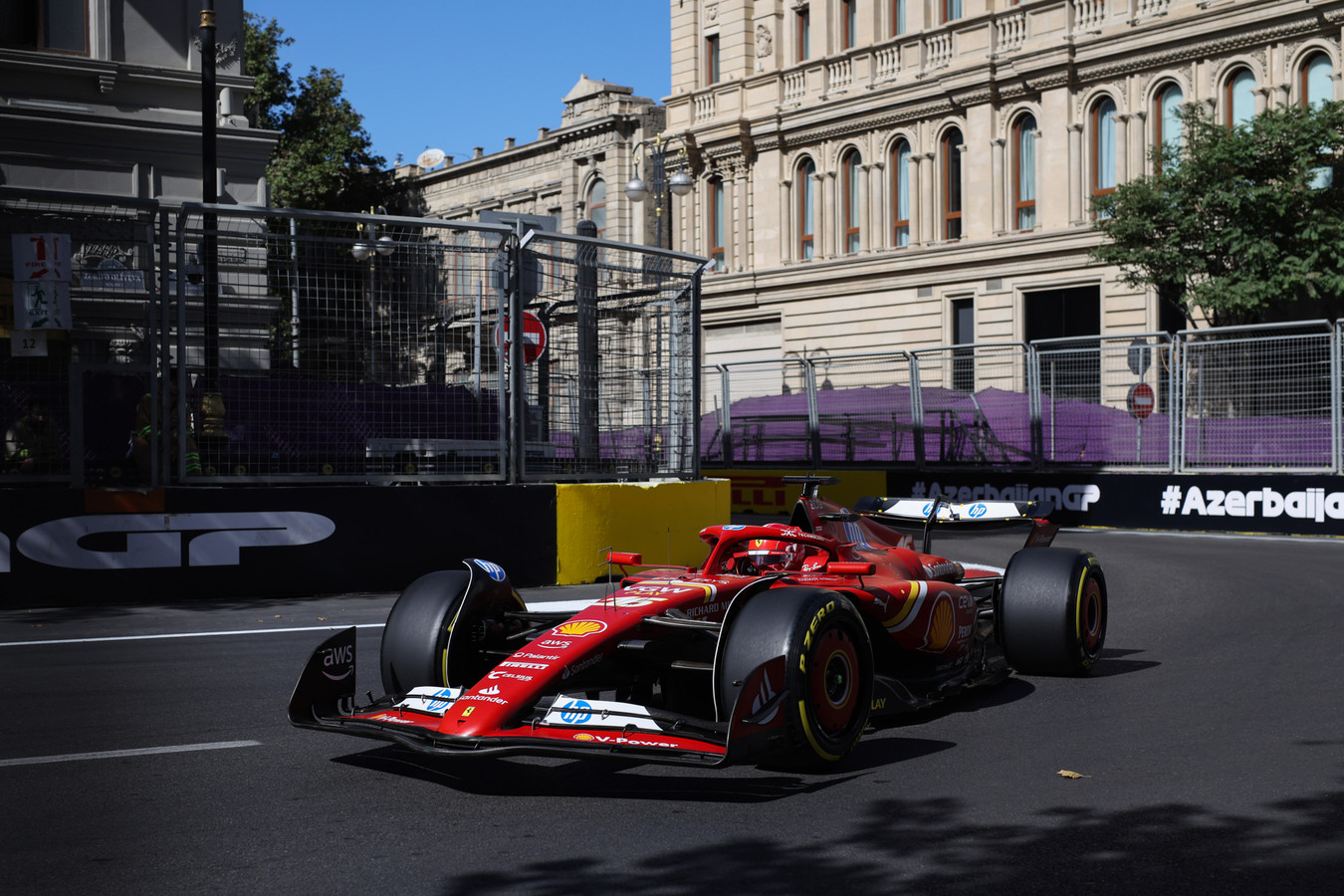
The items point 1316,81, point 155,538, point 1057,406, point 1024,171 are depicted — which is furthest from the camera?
point 1024,171

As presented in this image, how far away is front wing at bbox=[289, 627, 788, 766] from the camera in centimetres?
467

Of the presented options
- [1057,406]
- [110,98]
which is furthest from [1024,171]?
[110,98]

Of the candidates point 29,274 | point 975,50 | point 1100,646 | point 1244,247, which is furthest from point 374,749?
point 975,50

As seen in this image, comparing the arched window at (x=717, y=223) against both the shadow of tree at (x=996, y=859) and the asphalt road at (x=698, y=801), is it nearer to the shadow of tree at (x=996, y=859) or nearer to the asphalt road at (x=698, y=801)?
the asphalt road at (x=698, y=801)

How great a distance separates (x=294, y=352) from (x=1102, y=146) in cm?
2445

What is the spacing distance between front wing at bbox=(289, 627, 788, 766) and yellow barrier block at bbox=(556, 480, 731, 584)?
631cm

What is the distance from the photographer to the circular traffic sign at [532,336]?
11492 millimetres

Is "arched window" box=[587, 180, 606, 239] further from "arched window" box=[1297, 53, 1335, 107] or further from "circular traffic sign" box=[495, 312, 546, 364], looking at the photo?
"circular traffic sign" box=[495, 312, 546, 364]

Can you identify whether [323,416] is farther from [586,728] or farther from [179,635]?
[586,728]

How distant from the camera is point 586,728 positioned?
480 centimetres

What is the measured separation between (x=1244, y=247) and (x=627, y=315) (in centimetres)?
1764

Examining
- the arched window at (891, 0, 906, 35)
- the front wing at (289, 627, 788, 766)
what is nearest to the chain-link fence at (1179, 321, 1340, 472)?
the front wing at (289, 627, 788, 766)

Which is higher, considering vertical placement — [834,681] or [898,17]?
[898,17]

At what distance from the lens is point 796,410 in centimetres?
2194
